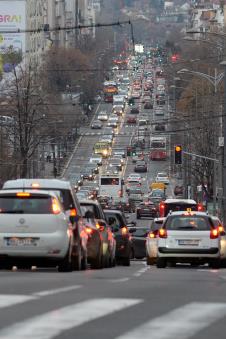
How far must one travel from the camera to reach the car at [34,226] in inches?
972

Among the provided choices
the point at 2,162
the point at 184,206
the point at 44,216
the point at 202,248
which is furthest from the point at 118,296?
the point at 2,162

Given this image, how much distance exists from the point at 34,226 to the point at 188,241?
825 cm

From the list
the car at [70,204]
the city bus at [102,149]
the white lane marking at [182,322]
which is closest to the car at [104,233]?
the car at [70,204]

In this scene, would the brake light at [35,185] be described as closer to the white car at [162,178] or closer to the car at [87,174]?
the car at [87,174]

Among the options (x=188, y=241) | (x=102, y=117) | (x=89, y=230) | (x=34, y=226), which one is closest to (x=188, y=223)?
(x=188, y=241)

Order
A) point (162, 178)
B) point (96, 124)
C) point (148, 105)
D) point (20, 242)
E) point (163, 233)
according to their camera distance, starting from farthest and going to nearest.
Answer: point (148, 105) → point (96, 124) → point (162, 178) → point (163, 233) → point (20, 242)

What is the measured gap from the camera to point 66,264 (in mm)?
25141

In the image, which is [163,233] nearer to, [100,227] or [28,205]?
[100,227]

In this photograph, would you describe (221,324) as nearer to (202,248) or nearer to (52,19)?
(202,248)

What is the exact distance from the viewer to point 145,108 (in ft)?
590

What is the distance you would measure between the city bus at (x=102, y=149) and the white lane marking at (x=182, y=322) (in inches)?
5267

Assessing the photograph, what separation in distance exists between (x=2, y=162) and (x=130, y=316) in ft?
182

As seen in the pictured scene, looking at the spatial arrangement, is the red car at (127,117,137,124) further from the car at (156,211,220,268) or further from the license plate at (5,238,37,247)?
the license plate at (5,238,37,247)

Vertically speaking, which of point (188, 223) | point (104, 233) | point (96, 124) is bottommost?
point (96, 124)
